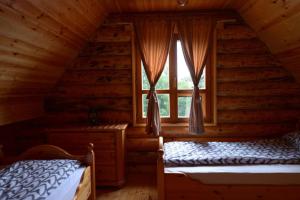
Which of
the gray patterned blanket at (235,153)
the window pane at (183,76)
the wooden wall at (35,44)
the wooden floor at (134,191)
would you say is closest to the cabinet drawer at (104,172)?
the wooden floor at (134,191)

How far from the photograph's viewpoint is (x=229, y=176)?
2461 mm

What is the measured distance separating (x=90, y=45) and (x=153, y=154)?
6.54ft

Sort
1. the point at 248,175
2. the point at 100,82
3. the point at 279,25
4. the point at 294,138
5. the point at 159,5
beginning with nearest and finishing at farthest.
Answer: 1. the point at 248,175
2. the point at 279,25
3. the point at 294,138
4. the point at 159,5
5. the point at 100,82

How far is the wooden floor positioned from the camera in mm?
3182

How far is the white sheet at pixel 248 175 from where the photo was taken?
95.0 inches

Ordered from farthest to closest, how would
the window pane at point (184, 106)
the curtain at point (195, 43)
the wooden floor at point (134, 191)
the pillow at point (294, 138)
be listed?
the window pane at point (184, 106), the curtain at point (195, 43), the wooden floor at point (134, 191), the pillow at point (294, 138)

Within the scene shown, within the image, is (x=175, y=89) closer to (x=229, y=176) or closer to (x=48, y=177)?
(x=229, y=176)

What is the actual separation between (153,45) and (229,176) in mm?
2179

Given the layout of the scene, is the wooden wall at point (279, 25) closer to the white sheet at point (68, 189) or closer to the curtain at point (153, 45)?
the curtain at point (153, 45)

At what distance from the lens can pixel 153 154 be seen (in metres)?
3.89

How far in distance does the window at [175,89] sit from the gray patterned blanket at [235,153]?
74 centimetres

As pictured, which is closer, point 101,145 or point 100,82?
point 101,145

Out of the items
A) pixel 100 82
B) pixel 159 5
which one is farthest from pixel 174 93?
pixel 159 5

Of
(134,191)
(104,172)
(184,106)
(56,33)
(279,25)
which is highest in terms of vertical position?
(279,25)
